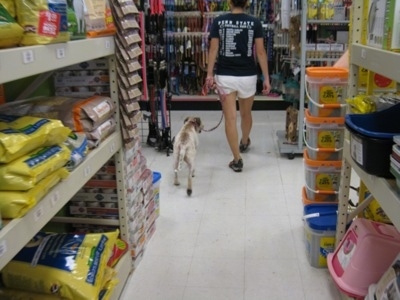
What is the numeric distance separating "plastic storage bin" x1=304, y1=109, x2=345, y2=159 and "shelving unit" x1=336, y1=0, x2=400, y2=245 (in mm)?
552

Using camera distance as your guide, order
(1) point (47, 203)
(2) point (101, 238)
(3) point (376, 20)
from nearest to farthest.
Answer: (1) point (47, 203)
(3) point (376, 20)
(2) point (101, 238)

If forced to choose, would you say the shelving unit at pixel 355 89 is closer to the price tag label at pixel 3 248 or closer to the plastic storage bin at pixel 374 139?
the plastic storage bin at pixel 374 139

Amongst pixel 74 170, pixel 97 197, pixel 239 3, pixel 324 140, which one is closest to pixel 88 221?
pixel 97 197

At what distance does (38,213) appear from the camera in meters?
1.25

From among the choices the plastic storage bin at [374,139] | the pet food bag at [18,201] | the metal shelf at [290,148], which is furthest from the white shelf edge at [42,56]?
the metal shelf at [290,148]

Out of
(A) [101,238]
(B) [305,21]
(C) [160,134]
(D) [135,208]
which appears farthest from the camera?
(C) [160,134]

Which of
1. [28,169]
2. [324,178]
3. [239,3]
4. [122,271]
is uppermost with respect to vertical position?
[239,3]

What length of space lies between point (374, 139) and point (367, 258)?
1.96 ft

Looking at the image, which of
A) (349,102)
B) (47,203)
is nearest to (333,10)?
(349,102)

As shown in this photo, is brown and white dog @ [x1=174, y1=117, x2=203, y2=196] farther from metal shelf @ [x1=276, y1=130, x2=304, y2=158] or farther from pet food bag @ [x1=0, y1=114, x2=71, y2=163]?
pet food bag @ [x1=0, y1=114, x2=71, y2=163]

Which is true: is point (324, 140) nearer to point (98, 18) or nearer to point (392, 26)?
point (392, 26)

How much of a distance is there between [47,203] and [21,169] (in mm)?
189

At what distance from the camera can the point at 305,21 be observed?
406cm

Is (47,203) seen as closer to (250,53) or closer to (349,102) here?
(349,102)
